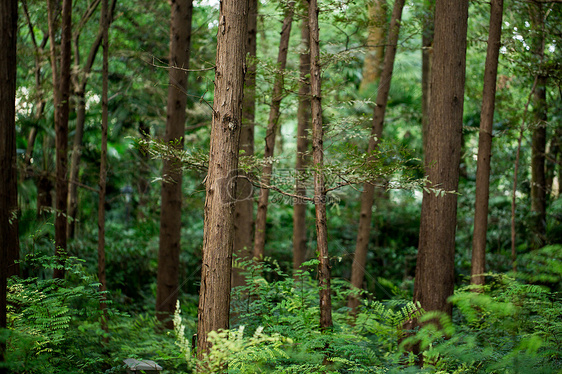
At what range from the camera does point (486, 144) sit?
6461mm

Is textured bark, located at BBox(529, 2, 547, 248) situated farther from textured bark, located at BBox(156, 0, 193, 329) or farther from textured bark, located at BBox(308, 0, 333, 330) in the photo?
textured bark, located at BBox(156, 0, 193, 329)

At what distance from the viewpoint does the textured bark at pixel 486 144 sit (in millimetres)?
6461

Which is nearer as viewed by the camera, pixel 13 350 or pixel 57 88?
pixel 13 350

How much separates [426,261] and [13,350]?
4.41 m

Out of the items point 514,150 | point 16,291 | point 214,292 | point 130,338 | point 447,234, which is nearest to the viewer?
point 214,292

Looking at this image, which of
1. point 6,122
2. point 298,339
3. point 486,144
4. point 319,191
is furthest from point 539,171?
point 6,122

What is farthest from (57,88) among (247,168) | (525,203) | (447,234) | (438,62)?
(525,203)

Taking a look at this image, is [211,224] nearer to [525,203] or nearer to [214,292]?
[214,292]

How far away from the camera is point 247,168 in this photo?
4449 mm

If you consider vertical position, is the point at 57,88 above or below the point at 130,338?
above

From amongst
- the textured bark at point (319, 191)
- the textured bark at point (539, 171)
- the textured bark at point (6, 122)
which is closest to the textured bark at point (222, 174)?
the textured bark at point (319, 191)

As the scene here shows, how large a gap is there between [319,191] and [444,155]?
1.83 metres

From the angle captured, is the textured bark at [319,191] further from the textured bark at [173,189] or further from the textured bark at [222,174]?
the textured bark at [173,189]

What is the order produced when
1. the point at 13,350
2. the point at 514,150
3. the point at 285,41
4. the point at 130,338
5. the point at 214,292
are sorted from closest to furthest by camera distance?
1. the point at 13,350
2. the point at 214,292
3. the point at 130,338
4. the point at 285,41
5. the point at 514,150
